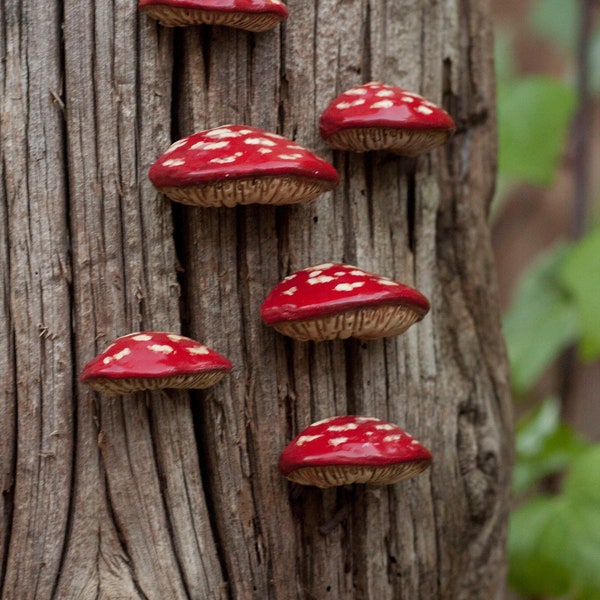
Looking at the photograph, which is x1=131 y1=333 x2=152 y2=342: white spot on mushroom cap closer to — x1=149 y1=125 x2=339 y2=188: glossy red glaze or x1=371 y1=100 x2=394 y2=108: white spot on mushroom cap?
x1=149 y1=125 x2=339 y2=188: glossy red glaze

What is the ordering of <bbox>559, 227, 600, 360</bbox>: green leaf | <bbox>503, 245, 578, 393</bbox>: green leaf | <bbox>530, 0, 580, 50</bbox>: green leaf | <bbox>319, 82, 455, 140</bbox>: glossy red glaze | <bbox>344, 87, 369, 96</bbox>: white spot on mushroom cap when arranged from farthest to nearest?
<bbox>530, 0, 580, 50</bbox>: green leaf → <bbox>503, 245, 578, 393</bbox>: green leaf → <bbox>559, 227, 600, 360</bbox>: green leaf → <bbox>344, 87, 369, 96</bbox>: white spot on mushroom cap → <bbox>319, 82, 455, 140</bbox>: glossy red glaze

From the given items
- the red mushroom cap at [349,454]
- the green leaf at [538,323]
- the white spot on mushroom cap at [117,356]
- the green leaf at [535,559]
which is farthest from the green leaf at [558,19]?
the white spot on mushroom cap at [117,356]

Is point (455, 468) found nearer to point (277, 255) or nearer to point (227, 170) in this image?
point (277, 255)

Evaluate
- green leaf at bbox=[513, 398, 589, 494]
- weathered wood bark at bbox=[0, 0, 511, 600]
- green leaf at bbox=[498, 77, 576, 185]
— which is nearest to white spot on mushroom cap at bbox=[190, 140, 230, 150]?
weathered wood bark at bbox=[0, 0, 511, 600]

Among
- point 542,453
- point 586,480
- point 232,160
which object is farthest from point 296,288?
point 542,453

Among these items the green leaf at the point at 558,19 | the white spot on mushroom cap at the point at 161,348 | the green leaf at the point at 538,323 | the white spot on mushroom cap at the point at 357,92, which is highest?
the green leaf at the point at 558,19

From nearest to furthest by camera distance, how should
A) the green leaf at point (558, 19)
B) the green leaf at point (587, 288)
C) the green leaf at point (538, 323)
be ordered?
the green leaf at point (587, 288)
the green leaf at point (538, 323)
the green leaf at point (558, 19)

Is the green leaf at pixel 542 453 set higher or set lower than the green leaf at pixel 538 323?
lower

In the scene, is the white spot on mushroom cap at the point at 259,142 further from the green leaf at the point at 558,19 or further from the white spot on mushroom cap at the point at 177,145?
the green leaf at the point at 558,19

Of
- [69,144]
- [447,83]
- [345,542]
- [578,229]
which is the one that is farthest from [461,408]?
[578,229]
